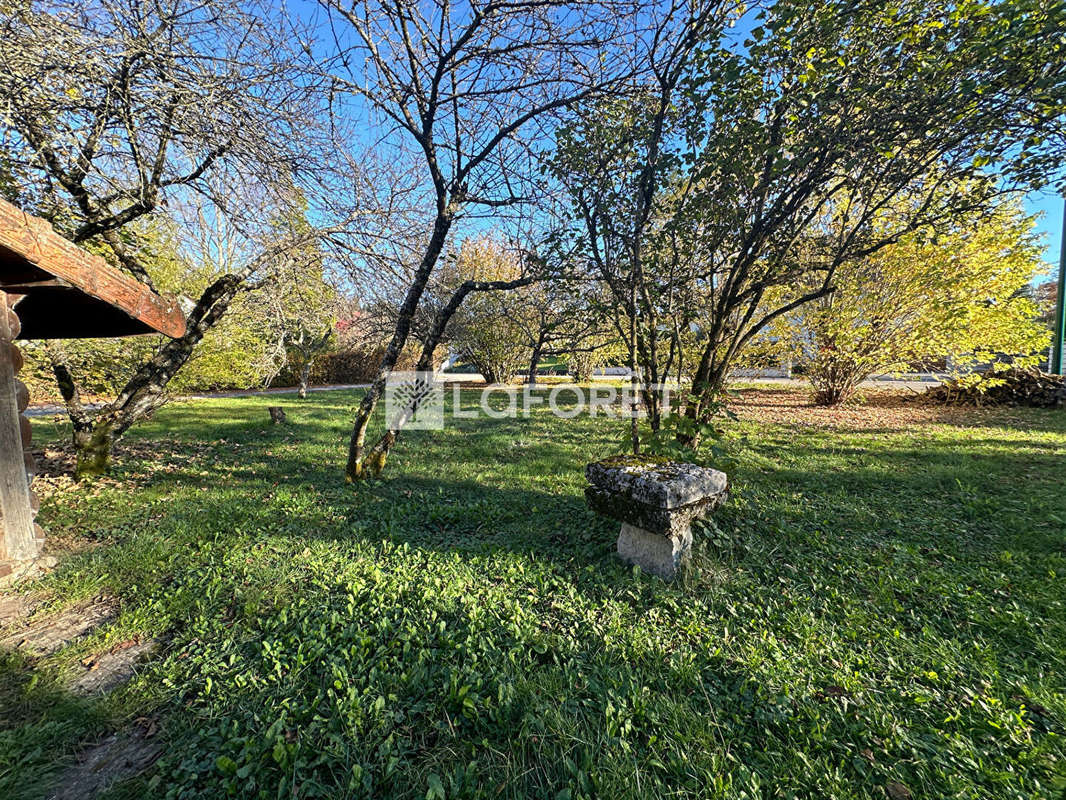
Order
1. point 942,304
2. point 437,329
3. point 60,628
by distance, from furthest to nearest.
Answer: point 942,304 < point 437,329 < point 60,628

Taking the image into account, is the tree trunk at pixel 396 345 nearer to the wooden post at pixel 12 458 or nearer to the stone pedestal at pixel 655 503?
the wooden post at pixel 12 458

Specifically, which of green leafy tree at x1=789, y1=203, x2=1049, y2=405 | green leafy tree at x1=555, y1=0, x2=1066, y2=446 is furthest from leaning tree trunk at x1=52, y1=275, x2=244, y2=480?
green leafy tree at x1=789, y1=203, x2=1049, y2=405

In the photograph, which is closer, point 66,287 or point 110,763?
point 110,763

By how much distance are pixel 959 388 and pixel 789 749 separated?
12789 millimetres

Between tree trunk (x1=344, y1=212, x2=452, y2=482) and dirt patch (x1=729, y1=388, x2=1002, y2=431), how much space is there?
532cm

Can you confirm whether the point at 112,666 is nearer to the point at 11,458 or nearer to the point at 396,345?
the point at 11,458

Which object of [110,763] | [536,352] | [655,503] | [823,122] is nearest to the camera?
[110,763]

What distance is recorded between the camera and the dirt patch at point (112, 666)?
6.36 feet

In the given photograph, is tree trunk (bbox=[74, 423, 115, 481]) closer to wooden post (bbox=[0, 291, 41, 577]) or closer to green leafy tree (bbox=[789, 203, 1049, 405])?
wooden post (bbox=[0, 291, 41, 577])

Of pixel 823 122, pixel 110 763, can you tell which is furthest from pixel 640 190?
pixel 110 763

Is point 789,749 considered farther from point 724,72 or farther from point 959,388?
point 959,388

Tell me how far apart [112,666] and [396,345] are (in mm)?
3335

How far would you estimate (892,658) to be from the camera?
209cm

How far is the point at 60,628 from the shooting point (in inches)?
93.2
